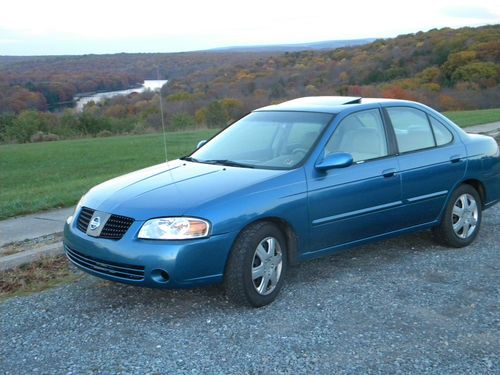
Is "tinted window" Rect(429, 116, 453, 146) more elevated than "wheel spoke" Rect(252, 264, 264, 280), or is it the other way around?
"tinted window" Rect(429, 116, 453, 146)

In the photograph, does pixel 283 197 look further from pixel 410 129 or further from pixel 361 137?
pixel 410 129

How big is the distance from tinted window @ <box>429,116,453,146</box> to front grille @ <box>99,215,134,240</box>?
3269 mm

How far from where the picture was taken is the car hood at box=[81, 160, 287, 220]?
185 inches

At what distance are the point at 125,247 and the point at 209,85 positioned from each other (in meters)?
36.0

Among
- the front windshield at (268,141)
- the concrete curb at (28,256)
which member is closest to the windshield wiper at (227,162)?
the front windshield at (268,141)

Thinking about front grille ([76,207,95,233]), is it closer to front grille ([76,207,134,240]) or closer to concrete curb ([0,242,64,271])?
front grille ([76,207,134,240])

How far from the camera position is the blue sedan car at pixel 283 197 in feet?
15.1

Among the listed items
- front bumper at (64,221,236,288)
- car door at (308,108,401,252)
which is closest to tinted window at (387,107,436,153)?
car door at (308,108,401,252)

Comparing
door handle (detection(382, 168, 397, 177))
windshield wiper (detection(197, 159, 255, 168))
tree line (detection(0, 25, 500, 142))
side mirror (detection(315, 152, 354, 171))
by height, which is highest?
side mirror (detection(315, 152, 354, 171))

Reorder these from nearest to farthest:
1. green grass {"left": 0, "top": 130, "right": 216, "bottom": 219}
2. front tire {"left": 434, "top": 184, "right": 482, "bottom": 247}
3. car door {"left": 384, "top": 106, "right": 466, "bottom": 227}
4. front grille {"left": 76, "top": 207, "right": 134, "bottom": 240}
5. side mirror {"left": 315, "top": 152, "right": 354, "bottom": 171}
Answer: front grille {"left": 76, "top": 207, "right": 134, "bottom": 240} → side mirror {"left": 315, "top": 152, "right": 354, "bottom": 171} → car door {"left": 384, "top": 106, "right": 466, "bottom": 227} → front tire {"left": 434, "top": 184, "right": 482, "bottom": 247} → green grass {"left": 0, "top": 130, "right": 216, "bottom": 219}

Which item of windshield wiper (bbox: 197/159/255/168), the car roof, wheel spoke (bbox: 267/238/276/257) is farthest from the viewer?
the car roof

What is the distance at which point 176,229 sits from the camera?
4.59 meters

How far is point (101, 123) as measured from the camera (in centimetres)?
3412

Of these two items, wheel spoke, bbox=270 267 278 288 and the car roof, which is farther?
the car roof
